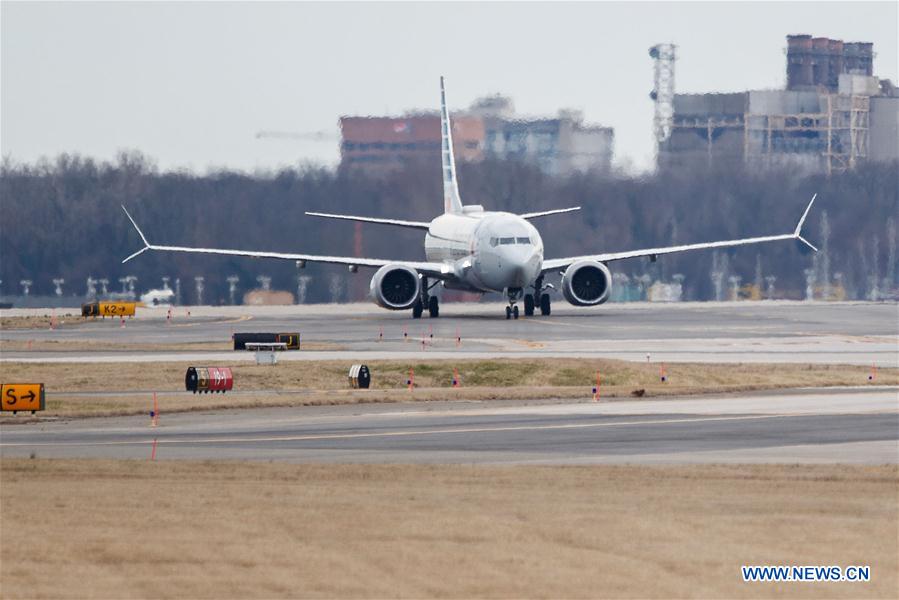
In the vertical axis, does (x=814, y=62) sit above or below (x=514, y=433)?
above

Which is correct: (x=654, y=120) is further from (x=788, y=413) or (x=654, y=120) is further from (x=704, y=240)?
(x=788, y=413)

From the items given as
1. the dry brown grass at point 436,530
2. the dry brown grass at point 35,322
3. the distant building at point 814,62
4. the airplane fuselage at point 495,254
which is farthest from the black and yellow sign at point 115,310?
the distant building at point 814,62

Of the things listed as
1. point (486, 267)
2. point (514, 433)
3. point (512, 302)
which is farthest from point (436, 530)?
point (512, 302)

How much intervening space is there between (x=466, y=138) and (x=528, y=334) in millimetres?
52510

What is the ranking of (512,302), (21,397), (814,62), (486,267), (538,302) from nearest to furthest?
1. (21,397)
2. (486,267)
3. (512,302)
4. (538,302)
5. (814,62)

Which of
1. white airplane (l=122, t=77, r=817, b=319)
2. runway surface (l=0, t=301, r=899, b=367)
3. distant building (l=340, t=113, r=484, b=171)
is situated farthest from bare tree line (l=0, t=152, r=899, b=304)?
white airplane (l=122, t=77, r=817, b=319)

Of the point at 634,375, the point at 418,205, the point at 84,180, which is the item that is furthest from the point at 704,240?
the point at 634,375

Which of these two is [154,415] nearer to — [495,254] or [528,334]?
[528,334]

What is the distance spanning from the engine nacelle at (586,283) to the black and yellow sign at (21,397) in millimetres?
43475

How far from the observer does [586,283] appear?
79.7 m

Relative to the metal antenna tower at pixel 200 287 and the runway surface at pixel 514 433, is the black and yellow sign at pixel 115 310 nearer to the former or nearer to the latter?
the metal antenna tower at pixel 200 287

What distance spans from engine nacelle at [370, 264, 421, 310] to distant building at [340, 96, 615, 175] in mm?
28953

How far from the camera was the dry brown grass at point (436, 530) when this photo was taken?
1794 centimetres

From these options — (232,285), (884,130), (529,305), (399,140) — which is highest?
(884,130)
